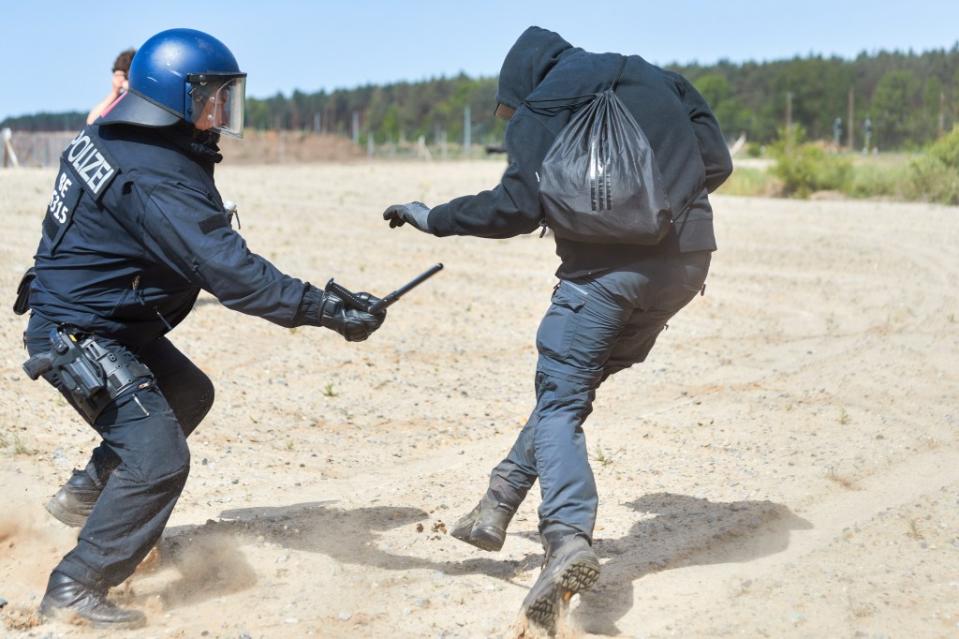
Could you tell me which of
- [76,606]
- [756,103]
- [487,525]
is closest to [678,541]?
[487,525]

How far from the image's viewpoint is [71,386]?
4348 mm

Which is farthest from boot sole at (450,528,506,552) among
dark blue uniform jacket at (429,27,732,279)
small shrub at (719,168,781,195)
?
small shrub at (719,168,781,195)

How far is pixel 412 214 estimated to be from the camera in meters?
4.65

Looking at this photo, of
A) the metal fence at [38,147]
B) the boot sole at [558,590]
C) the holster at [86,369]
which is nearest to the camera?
the boot sole at [558,590]

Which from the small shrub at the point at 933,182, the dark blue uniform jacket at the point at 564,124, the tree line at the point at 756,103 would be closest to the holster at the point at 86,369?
the dark blue uniform jacket at the point at 564,124

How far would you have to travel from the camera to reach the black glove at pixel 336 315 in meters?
4.36

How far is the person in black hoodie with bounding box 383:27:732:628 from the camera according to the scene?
4312 mm

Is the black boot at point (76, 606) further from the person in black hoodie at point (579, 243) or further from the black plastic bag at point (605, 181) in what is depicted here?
the black plastic bag at point (605, 181)

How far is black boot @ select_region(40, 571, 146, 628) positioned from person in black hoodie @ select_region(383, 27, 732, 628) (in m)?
1.58

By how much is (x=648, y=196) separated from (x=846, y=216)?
16743mm

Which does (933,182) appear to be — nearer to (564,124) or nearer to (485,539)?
(485,539)

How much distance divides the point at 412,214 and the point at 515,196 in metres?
0.54

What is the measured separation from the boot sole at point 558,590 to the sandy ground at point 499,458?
21 centimetres

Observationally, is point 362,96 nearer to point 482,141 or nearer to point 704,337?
point 482,141
